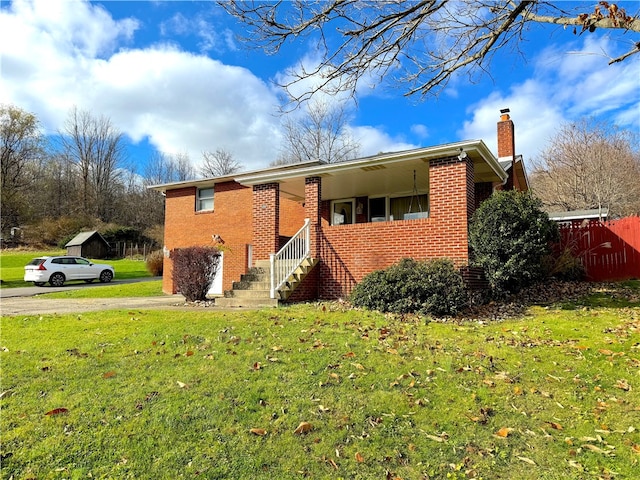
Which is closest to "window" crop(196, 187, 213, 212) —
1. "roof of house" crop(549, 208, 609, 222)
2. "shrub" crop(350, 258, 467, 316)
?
"shrub" crop(350, 258, 467, 316)

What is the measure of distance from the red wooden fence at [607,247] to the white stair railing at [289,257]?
858cm

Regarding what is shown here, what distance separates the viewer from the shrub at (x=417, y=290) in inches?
315

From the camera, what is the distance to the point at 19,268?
32.2m

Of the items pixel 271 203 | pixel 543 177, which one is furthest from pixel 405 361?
pixel 543 177

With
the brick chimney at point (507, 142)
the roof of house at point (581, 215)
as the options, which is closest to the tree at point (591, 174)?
the roof of house at point (581, 215)

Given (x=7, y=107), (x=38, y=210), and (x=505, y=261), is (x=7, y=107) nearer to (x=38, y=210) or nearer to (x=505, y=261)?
(x=38, y=210)

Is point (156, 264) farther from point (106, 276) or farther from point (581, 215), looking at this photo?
point (581, 215)

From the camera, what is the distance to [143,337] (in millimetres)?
6492

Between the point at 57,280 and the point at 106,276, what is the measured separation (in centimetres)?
316

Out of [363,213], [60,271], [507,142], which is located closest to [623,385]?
[363,213]

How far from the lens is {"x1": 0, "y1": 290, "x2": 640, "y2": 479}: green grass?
321cm

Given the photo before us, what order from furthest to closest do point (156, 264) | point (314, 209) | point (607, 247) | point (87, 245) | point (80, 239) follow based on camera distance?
point (87, 245)
point (80, 239)
point (156, 264)
point (607, 247)
point (314, 209)

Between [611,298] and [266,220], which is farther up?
[266,220]

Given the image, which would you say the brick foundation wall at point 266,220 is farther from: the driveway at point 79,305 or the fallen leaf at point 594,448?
the fallen leaf at point 594,448
